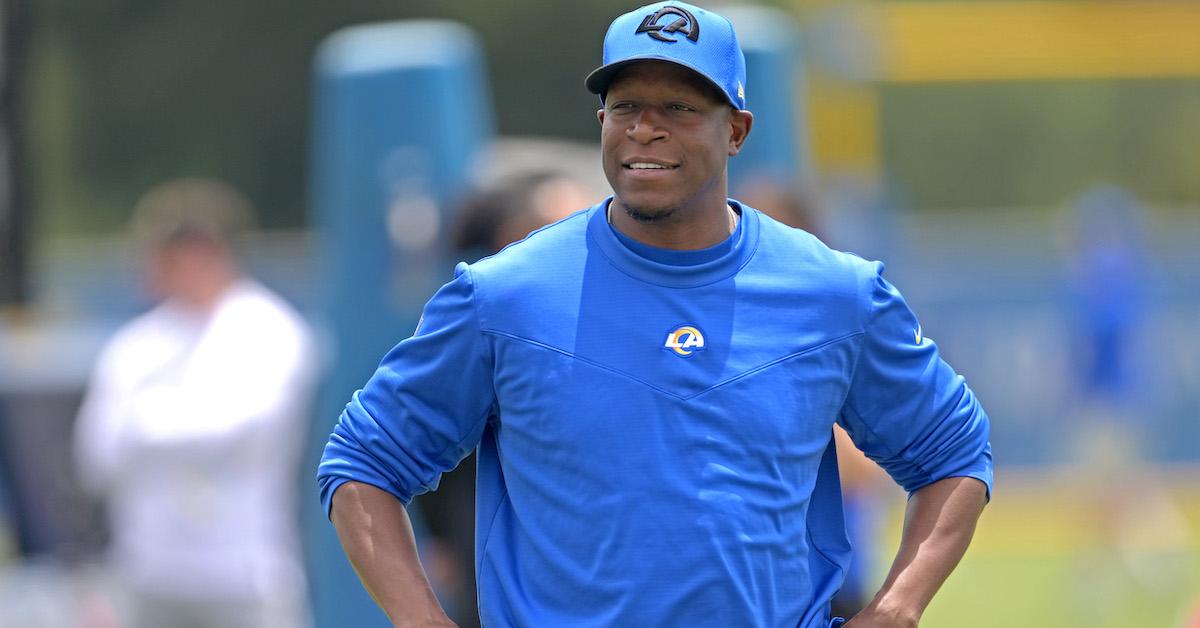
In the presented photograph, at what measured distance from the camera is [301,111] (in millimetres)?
27688

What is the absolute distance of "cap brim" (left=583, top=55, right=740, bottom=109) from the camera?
9.23 ft

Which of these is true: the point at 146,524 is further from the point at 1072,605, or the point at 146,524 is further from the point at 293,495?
the point at 1072,605

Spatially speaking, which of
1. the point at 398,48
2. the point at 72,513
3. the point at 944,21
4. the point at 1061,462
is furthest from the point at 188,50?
the point at 398,48

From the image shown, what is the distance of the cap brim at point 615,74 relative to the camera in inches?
111

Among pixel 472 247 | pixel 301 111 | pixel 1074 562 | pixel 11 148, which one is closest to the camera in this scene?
pixel 472 247

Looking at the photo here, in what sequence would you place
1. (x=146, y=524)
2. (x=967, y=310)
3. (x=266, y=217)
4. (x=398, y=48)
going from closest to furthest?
(x=146, y=524) < (x=398, y=48) < (x=967, y=310) < (x=266, y=217)

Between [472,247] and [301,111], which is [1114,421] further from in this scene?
[301,111]

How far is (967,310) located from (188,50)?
16.2m

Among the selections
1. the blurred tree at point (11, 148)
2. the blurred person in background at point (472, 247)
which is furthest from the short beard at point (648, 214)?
the blurred tree at point (11, 148)

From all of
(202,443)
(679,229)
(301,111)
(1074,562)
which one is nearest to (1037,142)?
(301,111)

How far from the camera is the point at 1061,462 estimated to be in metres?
15.6

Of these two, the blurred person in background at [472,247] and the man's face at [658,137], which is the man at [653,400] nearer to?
the man's face at [658,137]

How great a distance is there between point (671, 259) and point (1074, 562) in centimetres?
1046

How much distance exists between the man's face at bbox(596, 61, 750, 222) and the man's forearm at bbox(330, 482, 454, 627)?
1.98 ft
